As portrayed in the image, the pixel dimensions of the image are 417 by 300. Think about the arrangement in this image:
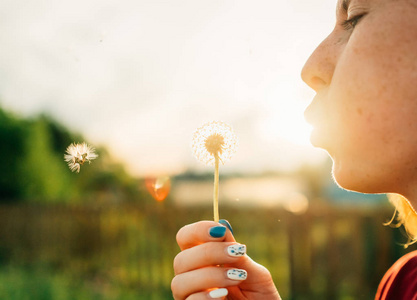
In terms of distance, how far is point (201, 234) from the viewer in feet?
4.11

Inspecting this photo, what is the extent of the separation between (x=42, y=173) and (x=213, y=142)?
306 inches

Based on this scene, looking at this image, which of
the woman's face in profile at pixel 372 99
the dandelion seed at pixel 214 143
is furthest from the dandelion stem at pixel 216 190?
the woman's face in profile at pixel 372 99

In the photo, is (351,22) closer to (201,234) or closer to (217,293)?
(201,234)

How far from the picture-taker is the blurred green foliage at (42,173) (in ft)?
28.4

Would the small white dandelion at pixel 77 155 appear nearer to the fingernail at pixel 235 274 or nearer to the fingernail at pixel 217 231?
the fingernail at pixel 217 231

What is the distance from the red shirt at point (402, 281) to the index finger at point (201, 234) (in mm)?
813

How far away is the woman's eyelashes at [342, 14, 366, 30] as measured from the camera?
1229mm

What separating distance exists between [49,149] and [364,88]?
10159 millimetres

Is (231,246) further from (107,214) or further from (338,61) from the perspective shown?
(107,214)

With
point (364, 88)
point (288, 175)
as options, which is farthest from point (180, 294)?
point (288, 175)

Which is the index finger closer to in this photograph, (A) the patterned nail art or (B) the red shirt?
(A) the patterned nail art

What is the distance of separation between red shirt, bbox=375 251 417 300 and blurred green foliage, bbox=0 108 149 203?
6.71 meters

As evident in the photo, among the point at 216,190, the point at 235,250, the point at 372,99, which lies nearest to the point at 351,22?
the point at 372,99

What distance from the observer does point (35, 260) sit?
7992 millimetres
